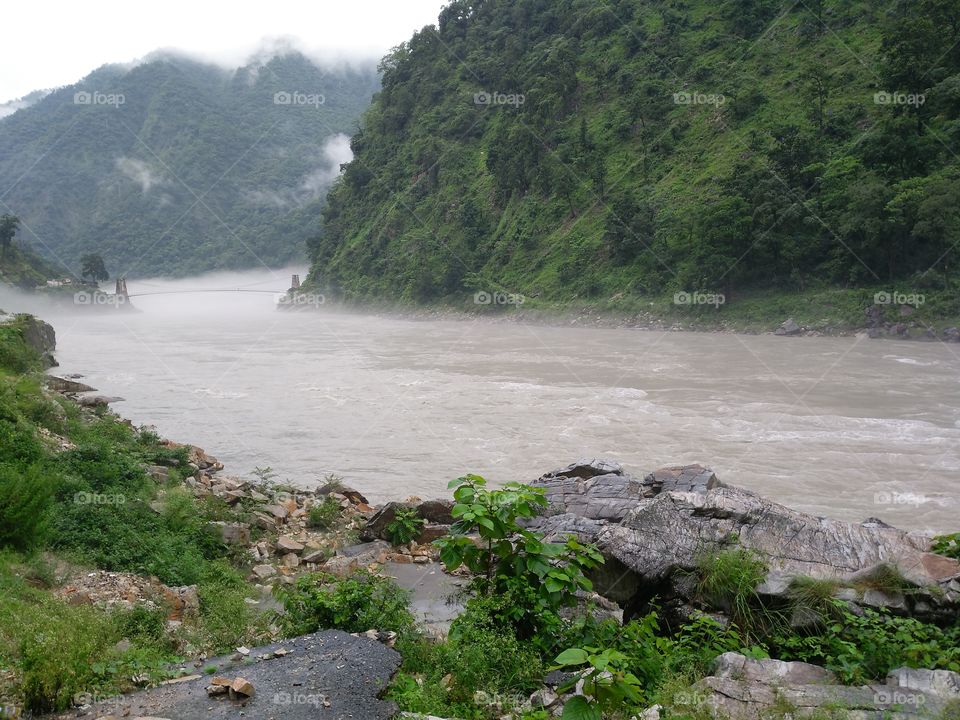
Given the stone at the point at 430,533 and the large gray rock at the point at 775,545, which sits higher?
the large gray rock at the point at 775,545

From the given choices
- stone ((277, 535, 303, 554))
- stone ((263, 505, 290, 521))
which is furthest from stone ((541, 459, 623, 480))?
stone ((263, 505, 290, 521))

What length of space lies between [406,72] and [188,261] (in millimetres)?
73516

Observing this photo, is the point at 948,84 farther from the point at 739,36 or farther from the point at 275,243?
the point at 275,243

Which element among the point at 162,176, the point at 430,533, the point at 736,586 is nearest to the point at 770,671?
the point at 736,586

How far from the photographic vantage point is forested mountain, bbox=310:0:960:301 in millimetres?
33688

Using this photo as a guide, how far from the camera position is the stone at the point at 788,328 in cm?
3306

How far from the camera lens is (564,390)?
63.9 feet

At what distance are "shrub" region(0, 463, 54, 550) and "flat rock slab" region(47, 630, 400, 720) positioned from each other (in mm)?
2795

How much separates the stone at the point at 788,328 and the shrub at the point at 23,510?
1294 inches

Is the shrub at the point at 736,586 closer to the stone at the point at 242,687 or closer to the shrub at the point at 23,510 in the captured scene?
the stone at the point at 242,687

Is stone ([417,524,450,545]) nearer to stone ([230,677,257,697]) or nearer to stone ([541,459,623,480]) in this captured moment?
stone ([541,459,623,480])

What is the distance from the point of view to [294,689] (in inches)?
162

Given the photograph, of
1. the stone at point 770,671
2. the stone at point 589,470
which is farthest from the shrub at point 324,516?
the stone at point 770,671

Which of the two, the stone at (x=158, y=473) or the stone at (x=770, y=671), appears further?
the stone at (x=158, y=473)
